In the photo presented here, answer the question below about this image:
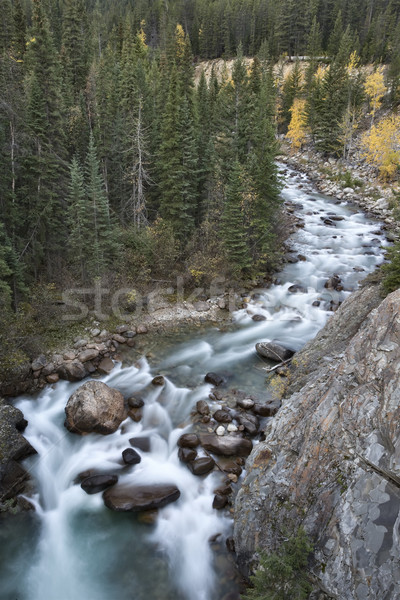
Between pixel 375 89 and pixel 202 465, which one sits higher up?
pixel 375 89

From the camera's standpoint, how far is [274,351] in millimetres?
18266

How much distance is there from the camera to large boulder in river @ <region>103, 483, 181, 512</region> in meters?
11.3

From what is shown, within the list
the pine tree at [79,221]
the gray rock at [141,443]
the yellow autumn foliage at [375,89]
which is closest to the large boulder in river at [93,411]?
the gray rock at [141,443]

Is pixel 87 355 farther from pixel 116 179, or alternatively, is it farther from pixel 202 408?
pixel 116 179

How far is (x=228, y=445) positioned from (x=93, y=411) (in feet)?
17.5

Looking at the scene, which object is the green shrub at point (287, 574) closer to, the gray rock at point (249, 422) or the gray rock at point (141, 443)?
the gray rock at point (249, 422)

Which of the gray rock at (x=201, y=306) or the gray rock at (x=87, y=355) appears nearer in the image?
the gray rock at (x=87, y=355)

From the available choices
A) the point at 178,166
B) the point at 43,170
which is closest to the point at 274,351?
the point at 178,166

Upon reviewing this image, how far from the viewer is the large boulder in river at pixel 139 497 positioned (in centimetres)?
1127

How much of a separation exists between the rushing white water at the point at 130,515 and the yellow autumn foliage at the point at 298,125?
48374 millimetres

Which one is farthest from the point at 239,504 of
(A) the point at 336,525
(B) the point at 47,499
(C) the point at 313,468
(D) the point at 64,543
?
(B) the point at 47,499

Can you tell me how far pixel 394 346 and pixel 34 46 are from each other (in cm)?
3059

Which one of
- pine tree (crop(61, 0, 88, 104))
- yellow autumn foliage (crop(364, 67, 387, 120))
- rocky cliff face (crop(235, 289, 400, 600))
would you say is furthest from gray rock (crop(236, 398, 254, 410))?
yellow autumn foliage (crop(364, 67, 387, 120))

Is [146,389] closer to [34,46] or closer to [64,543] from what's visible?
[64,543]
